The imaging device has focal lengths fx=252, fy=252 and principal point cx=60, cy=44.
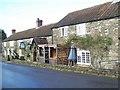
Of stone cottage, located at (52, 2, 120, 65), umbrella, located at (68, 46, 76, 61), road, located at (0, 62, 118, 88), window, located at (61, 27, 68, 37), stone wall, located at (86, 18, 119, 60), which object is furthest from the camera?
window, located at (61, 27, 68, 37)

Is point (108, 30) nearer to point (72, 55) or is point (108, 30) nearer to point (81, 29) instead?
point (81, 29)

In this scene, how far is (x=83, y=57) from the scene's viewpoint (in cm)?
3225

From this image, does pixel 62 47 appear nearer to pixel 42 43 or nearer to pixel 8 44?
pixel 42 43

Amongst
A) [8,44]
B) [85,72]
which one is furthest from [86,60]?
[8,44]

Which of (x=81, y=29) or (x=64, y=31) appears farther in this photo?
(x=64, y=31)

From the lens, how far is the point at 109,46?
93.9 ft

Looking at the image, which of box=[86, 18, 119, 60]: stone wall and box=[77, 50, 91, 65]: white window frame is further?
box=[77, 50, 91, 65]: white window frame

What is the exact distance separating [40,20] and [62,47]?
20453 mm

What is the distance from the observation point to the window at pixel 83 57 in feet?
103

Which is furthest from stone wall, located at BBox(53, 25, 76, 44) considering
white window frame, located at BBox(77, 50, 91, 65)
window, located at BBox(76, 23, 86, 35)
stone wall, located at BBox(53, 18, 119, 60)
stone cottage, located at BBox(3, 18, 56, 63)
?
white window frame, located at BBox(77, 50, 91, 65)

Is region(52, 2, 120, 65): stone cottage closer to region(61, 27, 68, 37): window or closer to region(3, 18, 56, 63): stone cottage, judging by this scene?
region(61, 27, 68, 37): window

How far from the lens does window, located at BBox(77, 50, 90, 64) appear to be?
31322 millimetres

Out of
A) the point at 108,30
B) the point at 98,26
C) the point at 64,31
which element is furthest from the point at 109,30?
the point at 64,31

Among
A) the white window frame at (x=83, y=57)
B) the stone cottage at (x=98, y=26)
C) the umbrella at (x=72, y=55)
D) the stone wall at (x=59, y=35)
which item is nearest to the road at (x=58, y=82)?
the stone cottage at (x=98, y=26)
